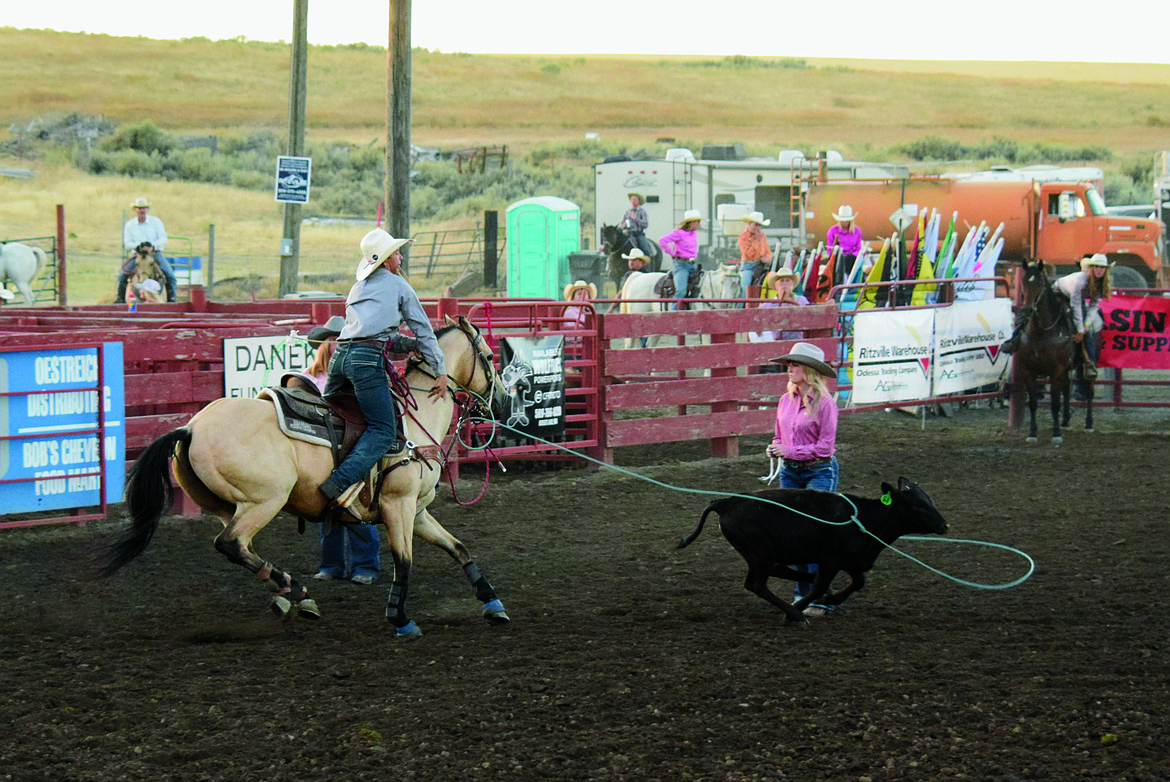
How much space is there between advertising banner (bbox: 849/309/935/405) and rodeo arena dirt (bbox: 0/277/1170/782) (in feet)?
5.99

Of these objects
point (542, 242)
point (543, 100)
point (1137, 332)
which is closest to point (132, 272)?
point (542, 242)

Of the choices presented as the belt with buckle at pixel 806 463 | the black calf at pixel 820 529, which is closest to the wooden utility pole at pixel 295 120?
the belt with buckle at pixel 806 463

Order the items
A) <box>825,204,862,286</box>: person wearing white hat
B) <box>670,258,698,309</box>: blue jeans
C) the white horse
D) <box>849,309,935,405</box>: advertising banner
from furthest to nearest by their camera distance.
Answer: the white horse, <box>670,258,698,309</box>: blue jeans, <box>825,204,862,286</box>: person wearing white hat, <box>849,309,935,405</box>: advertising banner

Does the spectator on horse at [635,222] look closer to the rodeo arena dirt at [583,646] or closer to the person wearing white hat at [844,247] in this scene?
the person wearing white hat at [844,247]

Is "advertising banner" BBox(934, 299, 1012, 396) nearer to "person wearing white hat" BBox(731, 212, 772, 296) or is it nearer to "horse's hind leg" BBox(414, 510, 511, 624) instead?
"person wearing white hat" BBox(731, 212, 772, 296)

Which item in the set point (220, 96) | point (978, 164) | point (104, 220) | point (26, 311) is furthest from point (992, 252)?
point (220, 96)

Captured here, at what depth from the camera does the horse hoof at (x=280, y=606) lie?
627 cm

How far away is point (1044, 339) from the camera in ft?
43.2

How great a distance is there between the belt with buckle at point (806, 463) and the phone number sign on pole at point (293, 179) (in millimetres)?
10507

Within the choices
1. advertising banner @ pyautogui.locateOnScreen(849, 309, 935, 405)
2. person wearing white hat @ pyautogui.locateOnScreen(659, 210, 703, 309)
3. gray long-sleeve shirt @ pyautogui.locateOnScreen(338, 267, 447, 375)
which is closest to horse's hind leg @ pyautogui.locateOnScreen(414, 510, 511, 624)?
gray long-sleeve shirt @ pyautogui.locateOnScreen(338, 267, 447, 375)

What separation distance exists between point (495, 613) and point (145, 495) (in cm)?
186

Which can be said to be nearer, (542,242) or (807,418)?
(807,418)

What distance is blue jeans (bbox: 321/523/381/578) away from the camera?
7.40 metres

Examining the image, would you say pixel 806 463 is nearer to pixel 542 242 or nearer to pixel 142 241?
pixel 142 241
